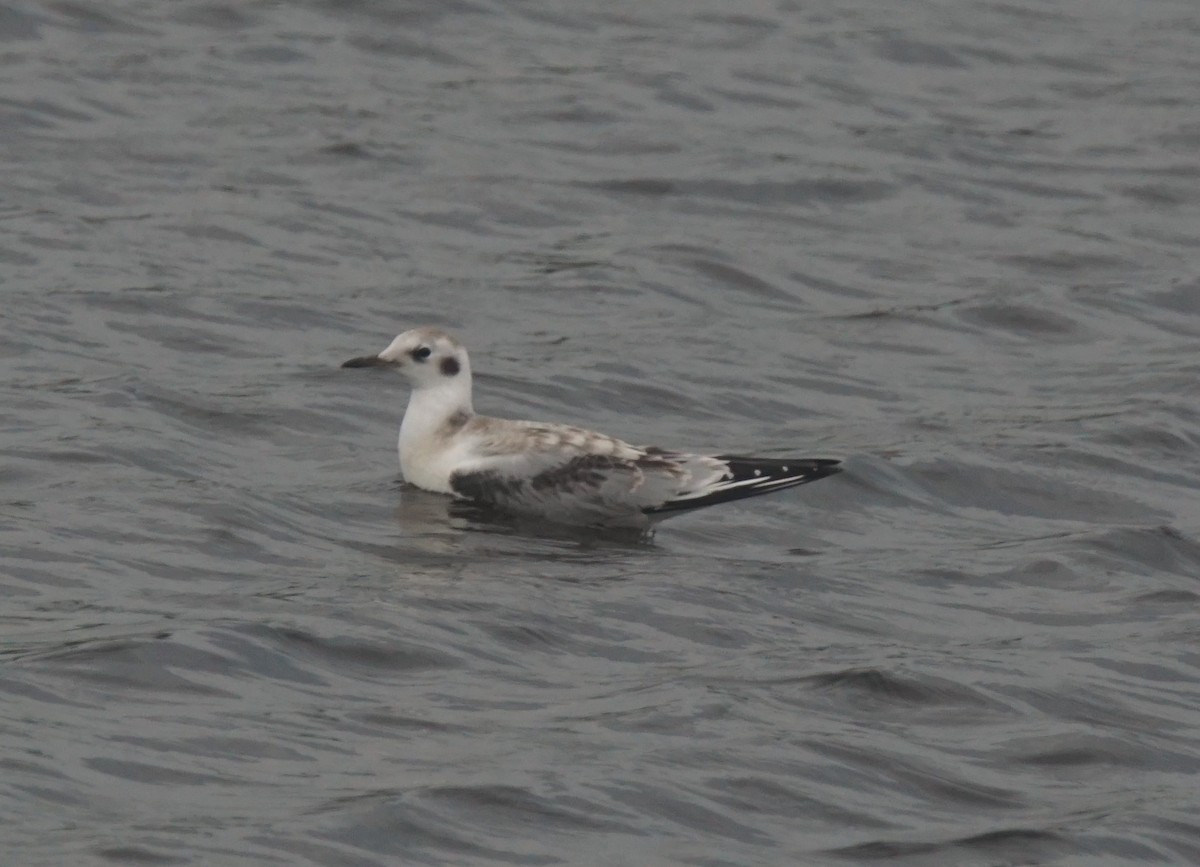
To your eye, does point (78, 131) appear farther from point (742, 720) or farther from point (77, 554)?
point (742, 720)

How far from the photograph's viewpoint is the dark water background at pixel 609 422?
952cm

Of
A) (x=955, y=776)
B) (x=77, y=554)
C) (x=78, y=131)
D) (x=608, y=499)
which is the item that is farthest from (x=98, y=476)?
(x=78, y=131)

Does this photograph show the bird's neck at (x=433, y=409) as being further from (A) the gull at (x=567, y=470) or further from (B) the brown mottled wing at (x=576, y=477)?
(B) the brown mottled wing at (x=576, y=477)

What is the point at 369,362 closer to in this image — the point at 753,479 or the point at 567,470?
the point at 567,470

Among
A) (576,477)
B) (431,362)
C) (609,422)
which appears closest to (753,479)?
(576,477)

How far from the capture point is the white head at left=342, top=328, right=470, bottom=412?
14.2 metres

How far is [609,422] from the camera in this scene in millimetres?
15500

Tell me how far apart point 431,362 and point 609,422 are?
5.40 feet

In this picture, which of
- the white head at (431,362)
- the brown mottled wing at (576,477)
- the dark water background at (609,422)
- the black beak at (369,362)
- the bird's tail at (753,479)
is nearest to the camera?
the dark water background at (609,422)

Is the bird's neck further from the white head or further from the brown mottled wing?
the brown mottled wing

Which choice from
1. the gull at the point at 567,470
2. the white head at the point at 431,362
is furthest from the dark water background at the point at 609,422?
the white head at the point at 431,362

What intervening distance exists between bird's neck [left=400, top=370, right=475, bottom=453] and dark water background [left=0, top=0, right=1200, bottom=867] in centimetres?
33

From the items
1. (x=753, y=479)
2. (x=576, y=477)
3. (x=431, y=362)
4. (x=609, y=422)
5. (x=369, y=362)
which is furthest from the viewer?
(x=609, y=422)

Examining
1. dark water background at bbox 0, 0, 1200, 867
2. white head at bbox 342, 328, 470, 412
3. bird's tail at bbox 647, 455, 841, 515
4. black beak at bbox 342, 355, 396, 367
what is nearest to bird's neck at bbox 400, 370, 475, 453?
white head at bbox 342, 328, 470, 412
